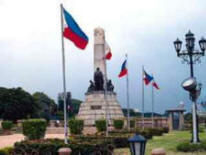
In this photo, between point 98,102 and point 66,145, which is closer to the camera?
point 66,145

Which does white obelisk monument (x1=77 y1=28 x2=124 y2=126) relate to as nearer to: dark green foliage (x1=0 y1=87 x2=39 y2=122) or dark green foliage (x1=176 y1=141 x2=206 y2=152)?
dark green foliage (x1=0 y1=87 x2=39 y2=122)

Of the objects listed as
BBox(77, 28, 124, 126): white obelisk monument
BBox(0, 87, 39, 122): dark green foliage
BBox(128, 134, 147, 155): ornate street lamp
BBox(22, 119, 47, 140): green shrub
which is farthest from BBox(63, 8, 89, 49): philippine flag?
BBox(0, 87, 39, 122): dark green foliage

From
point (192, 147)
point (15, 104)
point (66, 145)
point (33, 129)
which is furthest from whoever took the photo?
point (15, 104)

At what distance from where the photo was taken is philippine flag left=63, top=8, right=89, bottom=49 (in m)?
14.1

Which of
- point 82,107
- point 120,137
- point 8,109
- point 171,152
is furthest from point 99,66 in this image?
point 171,152

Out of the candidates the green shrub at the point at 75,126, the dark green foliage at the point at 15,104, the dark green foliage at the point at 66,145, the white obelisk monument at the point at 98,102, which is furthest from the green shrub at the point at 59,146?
the dark green foliage at the point at 15,104

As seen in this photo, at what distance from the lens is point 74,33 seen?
46.2ft

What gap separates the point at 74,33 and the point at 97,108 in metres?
27.6

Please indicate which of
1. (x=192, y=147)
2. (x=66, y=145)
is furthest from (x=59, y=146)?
(x=192, y=147)

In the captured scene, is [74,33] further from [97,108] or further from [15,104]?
[15,104]

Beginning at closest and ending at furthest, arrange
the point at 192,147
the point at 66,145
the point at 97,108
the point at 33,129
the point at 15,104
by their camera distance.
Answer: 1. the point at 66,145
2. the point at 192,147
3. the point at 33,129
4. the point at 97,108
5. the point at 15,104

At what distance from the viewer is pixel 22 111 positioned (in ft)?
201

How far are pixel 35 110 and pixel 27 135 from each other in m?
42.9

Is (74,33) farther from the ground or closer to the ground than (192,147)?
farther from the ground
